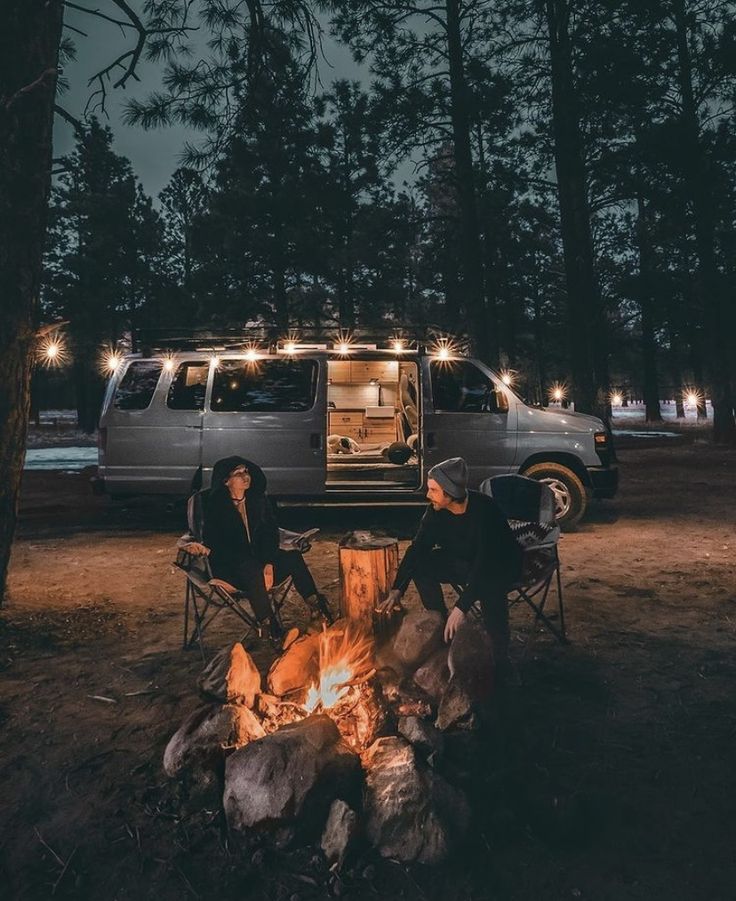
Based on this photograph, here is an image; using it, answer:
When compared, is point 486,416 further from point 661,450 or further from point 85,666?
point 661,450

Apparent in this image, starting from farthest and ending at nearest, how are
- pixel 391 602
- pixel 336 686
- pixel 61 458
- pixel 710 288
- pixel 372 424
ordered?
pixel 61 458, pixel 710 288, pixel 372 424, pixel 391 602, pixel 336 686

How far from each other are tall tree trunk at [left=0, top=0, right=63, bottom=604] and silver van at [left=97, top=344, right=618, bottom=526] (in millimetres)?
3116

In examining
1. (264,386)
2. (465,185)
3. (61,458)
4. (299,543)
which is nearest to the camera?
(299,543)

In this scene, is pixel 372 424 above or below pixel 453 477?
above

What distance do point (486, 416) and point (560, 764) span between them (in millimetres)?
5134

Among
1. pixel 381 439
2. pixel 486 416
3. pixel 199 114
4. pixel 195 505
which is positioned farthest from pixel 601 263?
pixel 195 505

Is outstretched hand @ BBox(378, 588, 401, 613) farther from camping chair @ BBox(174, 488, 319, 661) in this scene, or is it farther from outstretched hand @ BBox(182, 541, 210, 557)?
outstretched hand @ BBox(182, 541, 210, 557)

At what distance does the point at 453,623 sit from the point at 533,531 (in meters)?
1.10

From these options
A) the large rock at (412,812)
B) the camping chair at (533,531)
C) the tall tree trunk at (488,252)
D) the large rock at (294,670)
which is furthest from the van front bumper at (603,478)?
the tall tree trunk at (488,252)

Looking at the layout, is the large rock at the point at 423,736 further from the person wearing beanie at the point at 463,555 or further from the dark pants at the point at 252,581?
the dark pants at the point at 252,581

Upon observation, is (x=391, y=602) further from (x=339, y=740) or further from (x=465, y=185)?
(x=465, y=185)

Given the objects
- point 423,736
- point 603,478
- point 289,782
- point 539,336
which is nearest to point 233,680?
point 289,782

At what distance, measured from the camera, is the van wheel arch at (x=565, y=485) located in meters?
7.64

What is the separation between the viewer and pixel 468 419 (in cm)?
754
